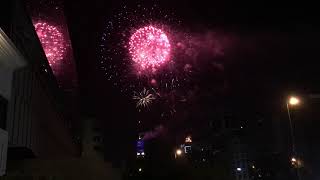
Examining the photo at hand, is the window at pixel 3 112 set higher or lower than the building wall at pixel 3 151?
higher

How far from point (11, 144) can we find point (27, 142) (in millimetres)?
1482

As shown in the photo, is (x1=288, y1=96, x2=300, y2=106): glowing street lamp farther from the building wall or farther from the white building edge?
the building wall

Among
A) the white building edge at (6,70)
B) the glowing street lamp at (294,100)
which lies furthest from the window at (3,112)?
the glowing street lamp at (294,100)

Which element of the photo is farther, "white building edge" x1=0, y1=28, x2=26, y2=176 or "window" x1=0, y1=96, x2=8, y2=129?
"window" x1=0, y1=96, x2=8, y2=129

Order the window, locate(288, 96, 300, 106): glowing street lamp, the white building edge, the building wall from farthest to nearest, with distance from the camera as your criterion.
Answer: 1. locate(288, 96, 300, 106): glowing street lamp
2. the window
3. the building wall
4. the white building edge

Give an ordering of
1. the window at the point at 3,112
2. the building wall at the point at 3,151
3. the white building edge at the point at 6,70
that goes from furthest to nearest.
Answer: the window at the point at 3,112
the building wall at the point at 3,151
the white building edge at the point at 6,70

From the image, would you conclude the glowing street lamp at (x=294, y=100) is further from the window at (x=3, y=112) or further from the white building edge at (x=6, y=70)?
the window at (x=3, y=112)

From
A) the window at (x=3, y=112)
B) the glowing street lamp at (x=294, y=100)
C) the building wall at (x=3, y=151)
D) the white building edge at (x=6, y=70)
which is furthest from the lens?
the glowing street lamp at (x=294, y=100)

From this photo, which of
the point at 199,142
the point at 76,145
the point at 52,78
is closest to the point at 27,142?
the point at 52,78

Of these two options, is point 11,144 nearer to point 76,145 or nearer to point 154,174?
point 76,145

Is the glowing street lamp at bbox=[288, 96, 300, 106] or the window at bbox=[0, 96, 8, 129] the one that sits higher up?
the glowing street lamp at bbox=[288, 96, 300, 106]

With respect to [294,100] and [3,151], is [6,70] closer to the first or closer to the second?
[3,151]

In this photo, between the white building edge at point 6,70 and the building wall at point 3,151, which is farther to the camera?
the building wall at point 3,151

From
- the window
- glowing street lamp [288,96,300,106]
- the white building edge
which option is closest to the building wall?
the white building edge
